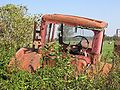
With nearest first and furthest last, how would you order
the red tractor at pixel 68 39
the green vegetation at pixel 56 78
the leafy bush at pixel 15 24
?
the green vegetation at pixel 56 78 → the red tractor at pixel 68 39 → the leafy bush at pixel 15 24

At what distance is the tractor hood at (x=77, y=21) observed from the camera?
681 centimetres

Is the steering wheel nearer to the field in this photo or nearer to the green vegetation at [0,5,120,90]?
the green vegetation at [0,5,120,90]

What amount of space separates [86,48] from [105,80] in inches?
94.8

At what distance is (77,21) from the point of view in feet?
23.0

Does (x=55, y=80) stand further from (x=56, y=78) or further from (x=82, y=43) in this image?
(x=82, y=43)

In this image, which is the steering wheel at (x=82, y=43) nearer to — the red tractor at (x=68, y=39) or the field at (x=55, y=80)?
the red tractor at (x=68, y=39)

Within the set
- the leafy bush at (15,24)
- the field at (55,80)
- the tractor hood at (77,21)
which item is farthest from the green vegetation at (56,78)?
the leafy bush at (15,24)

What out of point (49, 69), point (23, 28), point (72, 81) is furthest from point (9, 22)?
point (72, 81)

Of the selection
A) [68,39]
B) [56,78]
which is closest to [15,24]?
[68,39]

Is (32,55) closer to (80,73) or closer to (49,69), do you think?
(49,69)

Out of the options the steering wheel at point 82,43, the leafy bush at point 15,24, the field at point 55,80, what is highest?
the steering wheel at point 82,43

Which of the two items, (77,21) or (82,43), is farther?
(82,43)

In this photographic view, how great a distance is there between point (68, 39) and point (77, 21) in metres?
0.71

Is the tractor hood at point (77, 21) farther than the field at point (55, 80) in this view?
Yes
